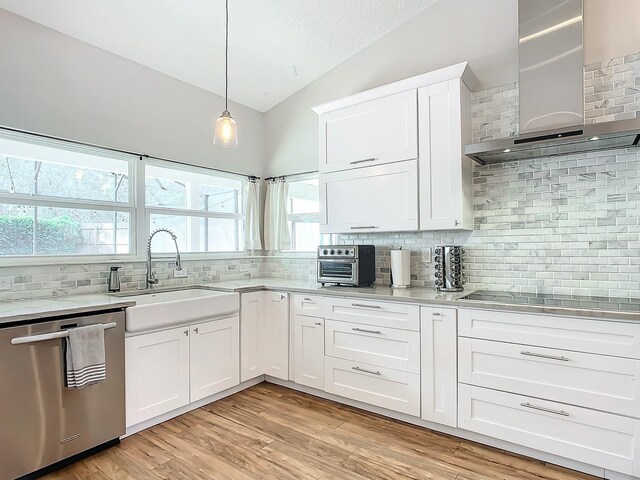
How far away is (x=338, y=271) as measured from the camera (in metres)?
3.16

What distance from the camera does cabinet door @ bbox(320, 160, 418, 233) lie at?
2.87 meters

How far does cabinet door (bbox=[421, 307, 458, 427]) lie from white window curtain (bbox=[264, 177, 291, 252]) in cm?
202

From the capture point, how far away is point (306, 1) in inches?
112

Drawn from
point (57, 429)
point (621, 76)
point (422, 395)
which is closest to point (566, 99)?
point (621, 76)

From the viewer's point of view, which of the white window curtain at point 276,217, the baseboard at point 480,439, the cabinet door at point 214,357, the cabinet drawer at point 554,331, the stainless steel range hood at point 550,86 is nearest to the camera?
the cabinet drawer at point 554,331

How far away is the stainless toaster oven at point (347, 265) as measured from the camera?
3078 millimetres

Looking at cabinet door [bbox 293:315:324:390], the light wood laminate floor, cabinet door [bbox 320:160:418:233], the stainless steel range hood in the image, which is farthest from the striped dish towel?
the stainless steel range hood

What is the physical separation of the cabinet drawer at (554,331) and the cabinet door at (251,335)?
5.70 ft

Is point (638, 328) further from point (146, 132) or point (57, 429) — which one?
point (146, 132)

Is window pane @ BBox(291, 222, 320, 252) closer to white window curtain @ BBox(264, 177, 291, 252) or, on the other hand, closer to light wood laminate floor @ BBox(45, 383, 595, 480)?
white window curtain @ BBox(264, 177, 291, 252)

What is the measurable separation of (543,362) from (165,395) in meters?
2.43

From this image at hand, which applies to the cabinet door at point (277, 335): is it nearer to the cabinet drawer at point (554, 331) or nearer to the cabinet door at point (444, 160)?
the cabinet door at point (444, 160)

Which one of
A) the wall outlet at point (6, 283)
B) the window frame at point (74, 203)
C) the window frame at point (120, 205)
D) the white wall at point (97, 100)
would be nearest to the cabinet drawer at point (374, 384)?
the window frame at point (120, 205)

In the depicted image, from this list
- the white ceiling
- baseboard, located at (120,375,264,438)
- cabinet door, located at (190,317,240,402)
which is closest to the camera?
baseboard, located at (120,375,264,438)
